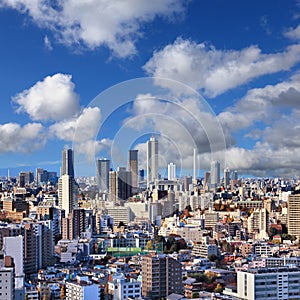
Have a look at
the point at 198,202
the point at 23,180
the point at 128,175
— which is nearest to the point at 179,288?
the point at 128,175

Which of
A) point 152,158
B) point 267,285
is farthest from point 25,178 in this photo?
point 267,285

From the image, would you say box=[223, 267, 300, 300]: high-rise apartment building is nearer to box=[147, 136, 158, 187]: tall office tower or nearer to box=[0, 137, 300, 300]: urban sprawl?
box=[0, 137, 300, 300]: urban sprawl

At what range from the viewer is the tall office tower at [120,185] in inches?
206

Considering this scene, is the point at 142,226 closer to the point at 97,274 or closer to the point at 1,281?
the point at 97,274

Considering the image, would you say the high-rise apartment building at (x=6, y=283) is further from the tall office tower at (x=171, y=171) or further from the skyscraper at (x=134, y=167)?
the tall office tower at (x=171, y=171)

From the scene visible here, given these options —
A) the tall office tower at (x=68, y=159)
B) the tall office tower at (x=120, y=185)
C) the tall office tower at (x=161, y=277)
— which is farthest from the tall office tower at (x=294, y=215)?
the tall office tower at (x=161, y=277)

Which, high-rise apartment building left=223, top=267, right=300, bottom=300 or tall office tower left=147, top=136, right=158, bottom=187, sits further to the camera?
tall office tower left=147, top=136, right=158, bottom=187

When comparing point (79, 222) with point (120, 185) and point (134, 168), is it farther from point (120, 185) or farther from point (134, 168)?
point (134, 168)

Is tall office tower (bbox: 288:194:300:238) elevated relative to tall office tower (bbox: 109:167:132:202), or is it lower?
lower

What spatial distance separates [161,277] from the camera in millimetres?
3953

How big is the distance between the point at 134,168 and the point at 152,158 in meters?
0.39

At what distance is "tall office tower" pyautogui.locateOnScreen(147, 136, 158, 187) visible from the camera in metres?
4.42

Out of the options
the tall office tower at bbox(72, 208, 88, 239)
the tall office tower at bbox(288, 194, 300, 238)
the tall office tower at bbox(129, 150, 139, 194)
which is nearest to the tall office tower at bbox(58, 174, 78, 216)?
the tall office tower at bbox(72, 208, 88, 239)

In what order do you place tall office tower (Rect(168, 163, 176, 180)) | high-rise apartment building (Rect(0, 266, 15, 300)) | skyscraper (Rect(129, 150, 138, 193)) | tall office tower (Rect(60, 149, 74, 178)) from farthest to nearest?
tall office tower (Rect(60, 149, 74, 178)) → tall office tower (Rect(168, 163, 176, 180)) → skyscraper (Rect(129, 150, 138, 193)) → high-rise apartment building (Rect(0, 266, 15, 300))
